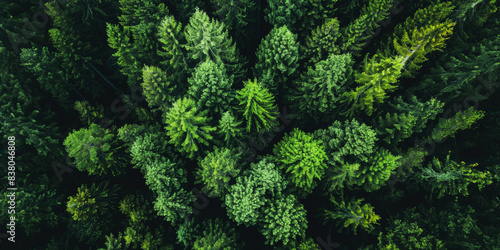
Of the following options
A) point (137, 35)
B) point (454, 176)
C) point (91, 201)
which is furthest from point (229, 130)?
point (454, 176)

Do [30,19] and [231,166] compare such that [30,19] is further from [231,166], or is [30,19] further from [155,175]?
[231,166]

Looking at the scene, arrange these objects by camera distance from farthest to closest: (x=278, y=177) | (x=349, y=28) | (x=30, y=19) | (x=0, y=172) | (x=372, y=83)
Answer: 1. (x=30, y=19)
2. (x=0, y=172)
3. (x=349, y=28)
4. (x=278, y=177)
5. (x=372, y=83)

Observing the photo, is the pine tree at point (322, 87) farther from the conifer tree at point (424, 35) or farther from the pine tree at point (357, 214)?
the pine tree at point (357, 214)

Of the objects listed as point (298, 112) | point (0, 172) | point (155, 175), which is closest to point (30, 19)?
point (0, 172)

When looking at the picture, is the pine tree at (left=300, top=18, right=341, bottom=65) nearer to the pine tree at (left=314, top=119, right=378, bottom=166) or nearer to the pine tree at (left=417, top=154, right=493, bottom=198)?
the pine tree at (left=314, top=119, right=378, bottom=166)

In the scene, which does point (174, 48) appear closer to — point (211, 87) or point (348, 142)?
point (211, 87)
